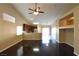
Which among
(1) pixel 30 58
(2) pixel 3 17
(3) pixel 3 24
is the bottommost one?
(1) pixel 30 58

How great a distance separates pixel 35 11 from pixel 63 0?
249 centimetres

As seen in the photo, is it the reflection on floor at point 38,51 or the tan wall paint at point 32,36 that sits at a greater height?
the tan wall paint at point 32,36

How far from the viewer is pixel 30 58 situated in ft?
4.37

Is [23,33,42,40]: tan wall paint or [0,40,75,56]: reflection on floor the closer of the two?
[0,40,75,56]: reflection on floor

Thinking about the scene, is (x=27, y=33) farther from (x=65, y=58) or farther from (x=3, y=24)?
(x=65, y=58)

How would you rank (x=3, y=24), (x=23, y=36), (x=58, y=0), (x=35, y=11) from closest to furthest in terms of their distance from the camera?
(x=58, y=0) < (x=35, y=11) < (x=3, y=24) < (x=23, y=36)

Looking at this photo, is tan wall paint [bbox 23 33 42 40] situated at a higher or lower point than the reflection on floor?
higher

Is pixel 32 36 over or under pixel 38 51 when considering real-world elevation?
over

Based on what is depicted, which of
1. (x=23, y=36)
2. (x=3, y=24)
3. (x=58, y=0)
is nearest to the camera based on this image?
(x=58, y=0)

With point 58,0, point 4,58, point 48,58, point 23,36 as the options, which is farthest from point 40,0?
point 23,36

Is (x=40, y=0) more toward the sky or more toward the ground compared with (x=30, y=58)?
more toward the sky

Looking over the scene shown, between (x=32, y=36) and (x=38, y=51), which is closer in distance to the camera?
(x=38, y=51)

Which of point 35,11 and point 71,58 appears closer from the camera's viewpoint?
point 71,58

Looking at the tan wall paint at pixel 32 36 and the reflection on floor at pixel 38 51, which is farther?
the tan wall paint at pixel 32 36
